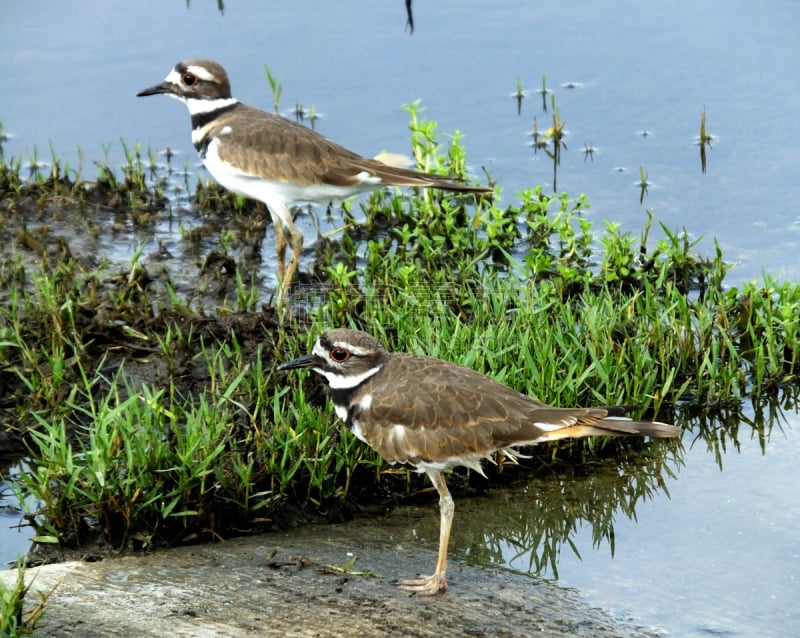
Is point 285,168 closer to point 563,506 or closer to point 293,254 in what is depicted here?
point 293,254

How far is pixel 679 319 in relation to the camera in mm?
7641

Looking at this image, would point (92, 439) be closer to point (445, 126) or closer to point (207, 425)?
point (207, 425)

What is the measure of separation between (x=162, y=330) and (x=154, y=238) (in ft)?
6.19

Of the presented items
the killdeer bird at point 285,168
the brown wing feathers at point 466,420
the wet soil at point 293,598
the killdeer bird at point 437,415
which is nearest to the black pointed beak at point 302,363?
the killdeer bird at point 437,415

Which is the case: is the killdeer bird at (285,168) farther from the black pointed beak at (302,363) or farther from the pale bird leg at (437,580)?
the pale bird leg at (437,580)

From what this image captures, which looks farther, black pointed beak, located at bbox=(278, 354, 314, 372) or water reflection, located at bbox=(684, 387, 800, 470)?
water reflection, located at bbox=(684, 387, 800, 470)

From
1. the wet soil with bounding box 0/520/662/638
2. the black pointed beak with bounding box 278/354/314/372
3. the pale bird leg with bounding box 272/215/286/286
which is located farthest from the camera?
the pale bird leg with bounding box 272/215/286/286

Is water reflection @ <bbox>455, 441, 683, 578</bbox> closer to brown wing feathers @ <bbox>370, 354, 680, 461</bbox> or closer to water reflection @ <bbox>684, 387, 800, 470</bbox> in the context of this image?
water reflection @ <bbox>684, 387, 800, 470</bbox>

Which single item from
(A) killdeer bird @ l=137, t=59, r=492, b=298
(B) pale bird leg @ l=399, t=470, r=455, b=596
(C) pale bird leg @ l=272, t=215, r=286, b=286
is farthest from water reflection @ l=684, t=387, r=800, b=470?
(C) pale bird leg @ l=272, t=215, r=286, b=286

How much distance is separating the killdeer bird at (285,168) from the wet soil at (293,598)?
2.90 m

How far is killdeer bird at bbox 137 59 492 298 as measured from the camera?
810cm

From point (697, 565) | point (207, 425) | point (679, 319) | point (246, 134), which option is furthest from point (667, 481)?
point (246, 134)

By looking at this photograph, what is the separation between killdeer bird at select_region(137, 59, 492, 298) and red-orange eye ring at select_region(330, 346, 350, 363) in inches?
96.6

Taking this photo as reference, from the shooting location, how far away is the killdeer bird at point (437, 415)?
17.8 feet
